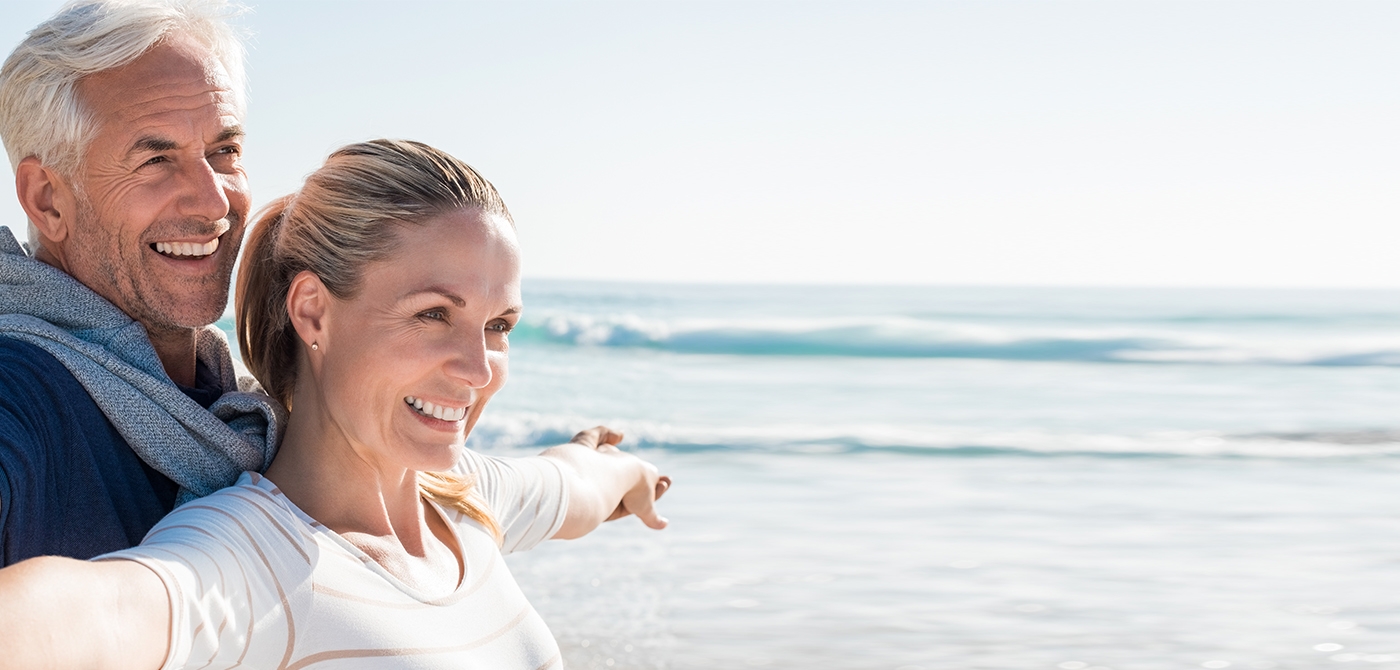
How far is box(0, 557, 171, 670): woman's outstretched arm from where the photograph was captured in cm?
120

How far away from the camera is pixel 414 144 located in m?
1.93

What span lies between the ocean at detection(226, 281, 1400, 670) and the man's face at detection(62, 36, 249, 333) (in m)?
3.47

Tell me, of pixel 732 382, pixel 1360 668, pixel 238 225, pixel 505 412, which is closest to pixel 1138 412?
pixel 732 382

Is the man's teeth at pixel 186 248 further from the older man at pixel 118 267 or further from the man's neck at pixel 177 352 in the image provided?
the man's neck at pixel 177 352

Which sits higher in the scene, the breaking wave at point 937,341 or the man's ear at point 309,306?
the man's ear at point 309,306

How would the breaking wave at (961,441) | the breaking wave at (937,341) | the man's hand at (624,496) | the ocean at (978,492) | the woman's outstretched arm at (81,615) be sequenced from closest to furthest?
the woman's outstretched arm at (81,615), the man's hand at (624,496), the ocean at (978,492), the breaking wave at (961,441), the breaking wave at (937,341)

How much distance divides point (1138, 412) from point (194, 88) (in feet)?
43.5

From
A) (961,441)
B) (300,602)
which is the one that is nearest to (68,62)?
(300,602)

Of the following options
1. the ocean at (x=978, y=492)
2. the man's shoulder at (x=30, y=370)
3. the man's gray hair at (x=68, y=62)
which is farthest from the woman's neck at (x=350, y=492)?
the ocean at (x=978, y=492)

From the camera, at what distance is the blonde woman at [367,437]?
5.47 ft

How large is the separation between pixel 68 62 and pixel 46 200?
0.25 meters

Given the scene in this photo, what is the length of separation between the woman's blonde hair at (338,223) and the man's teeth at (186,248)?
0.19 ft

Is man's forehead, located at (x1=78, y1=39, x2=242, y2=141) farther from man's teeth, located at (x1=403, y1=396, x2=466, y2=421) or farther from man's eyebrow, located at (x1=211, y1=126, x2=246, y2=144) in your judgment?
man's teeth, located at (x1=403, y1=396, x2=466, y2=421)

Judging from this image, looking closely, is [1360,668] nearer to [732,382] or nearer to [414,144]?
[414,144]
